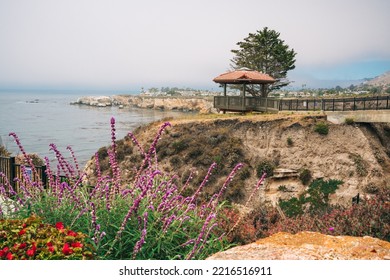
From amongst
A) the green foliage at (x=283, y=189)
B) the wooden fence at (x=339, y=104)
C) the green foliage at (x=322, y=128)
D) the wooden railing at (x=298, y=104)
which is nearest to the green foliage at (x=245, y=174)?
the green foliage at (x=283, y=189)

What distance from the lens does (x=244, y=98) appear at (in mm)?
28078

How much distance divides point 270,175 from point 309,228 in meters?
17.9

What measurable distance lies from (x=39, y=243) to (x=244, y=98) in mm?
25110

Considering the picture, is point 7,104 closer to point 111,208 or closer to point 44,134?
point 44,134

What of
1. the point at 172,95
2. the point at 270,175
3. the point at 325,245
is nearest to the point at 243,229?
the point at 325,245

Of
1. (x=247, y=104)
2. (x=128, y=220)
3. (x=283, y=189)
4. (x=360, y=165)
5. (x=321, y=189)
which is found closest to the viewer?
(x=128, y=220)

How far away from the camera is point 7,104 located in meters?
25.5

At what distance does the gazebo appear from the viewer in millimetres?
26781

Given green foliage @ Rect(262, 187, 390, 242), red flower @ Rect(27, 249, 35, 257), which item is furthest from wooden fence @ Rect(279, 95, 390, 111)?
red flower @ Rect(27, 249, 35, 257)

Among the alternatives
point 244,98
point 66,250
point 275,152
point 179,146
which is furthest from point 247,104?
point 66,250

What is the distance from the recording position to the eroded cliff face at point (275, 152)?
2273cm

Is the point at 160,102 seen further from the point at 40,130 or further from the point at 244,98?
the point at 40,130

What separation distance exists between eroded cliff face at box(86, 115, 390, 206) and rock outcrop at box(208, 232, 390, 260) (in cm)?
1736

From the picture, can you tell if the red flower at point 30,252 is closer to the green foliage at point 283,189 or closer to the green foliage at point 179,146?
the green foliage at point 283,189
